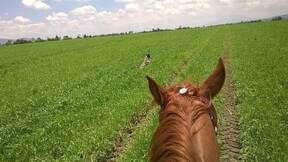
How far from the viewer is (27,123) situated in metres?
12.7

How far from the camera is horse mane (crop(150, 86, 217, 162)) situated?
1560 mm

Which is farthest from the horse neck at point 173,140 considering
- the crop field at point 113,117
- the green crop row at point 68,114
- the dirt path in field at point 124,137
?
the green crop row at point 68,114

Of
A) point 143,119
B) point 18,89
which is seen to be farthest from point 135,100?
point 18,89

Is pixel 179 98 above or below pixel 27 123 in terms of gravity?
above

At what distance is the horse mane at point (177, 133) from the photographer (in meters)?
1.56

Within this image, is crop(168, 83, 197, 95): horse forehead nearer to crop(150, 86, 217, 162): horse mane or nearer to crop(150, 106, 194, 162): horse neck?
crop(150, 86, 217, 162): horse mane

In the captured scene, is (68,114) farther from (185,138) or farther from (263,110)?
(185,138)

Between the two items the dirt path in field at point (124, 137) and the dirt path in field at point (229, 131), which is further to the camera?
the dirt path in field at point (124, 137)

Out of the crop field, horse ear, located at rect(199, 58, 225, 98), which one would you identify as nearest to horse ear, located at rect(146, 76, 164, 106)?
horse ear, located at rect(199, 58, 225, 98)

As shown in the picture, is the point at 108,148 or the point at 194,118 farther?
the point at 108,148

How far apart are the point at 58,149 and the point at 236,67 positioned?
12402 mm

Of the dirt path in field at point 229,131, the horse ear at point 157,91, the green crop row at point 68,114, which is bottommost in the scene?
the green crop row at point 68,114

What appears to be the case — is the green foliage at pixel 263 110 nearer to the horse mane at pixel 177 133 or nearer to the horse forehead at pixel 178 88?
the horse forehead at pixel 178 88

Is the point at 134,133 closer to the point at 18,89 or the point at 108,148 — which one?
the point at 108,148
